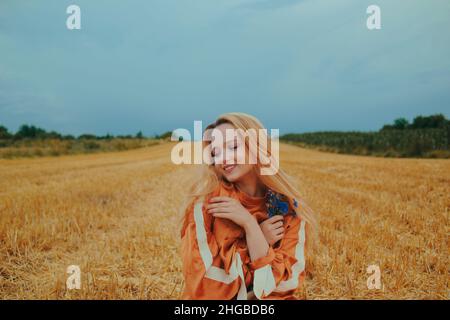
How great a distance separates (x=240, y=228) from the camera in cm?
159

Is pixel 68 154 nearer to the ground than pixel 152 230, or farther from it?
farther from it

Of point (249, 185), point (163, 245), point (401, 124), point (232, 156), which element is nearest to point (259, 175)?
point (249, 185)

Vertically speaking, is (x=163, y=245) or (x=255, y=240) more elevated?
(x=255, y=240)

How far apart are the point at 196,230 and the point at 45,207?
3.56 m

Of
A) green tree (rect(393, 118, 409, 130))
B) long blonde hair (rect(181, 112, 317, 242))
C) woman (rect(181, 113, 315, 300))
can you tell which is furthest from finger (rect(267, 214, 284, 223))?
green tree (rect(393, 118, 409, 130))

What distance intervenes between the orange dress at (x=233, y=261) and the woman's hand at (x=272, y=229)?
0.05 meters

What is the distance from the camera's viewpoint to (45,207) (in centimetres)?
441

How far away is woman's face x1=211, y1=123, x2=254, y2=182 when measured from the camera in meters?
1.63

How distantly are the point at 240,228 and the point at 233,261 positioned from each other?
15 centimetres

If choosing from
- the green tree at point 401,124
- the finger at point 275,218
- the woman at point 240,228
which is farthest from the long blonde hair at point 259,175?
the green tree at point 401,124

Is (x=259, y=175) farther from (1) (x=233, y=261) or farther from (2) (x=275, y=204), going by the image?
(1) (x=233, y=261)

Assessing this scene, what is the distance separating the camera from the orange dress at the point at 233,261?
5.08ft
